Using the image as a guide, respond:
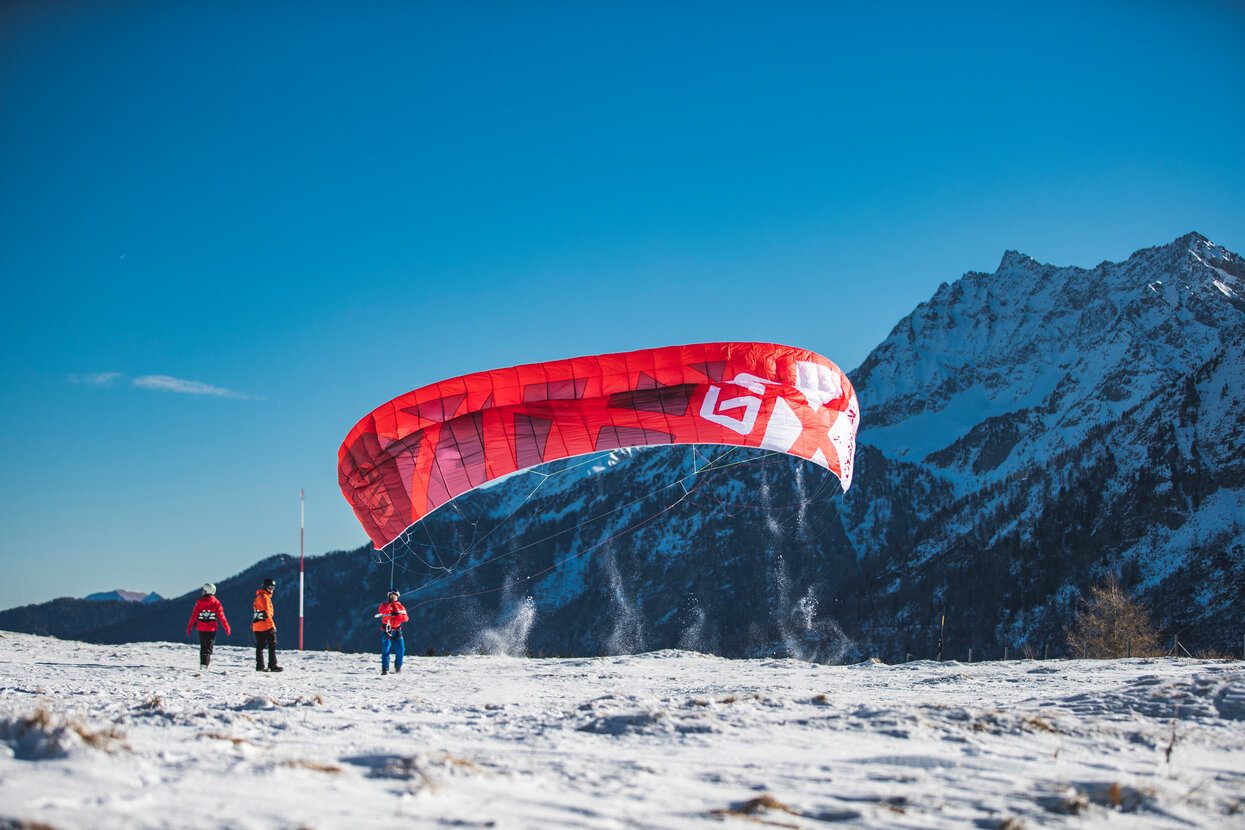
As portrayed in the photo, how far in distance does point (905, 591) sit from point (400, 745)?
128 metres

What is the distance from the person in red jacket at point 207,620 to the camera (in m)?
13.2

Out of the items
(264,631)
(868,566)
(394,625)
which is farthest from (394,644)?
(868,566)

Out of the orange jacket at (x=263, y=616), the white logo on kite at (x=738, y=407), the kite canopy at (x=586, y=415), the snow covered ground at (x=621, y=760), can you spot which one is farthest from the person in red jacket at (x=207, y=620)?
the white logo on kite at (x=738, y=407)

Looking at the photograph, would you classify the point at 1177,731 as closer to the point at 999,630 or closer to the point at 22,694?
the point at 22,694

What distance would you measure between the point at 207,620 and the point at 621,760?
36.5 feet

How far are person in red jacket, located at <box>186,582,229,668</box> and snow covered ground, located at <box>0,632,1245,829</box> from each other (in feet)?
12.8

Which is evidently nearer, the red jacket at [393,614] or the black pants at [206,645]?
Answer: the black pants at [206,645]

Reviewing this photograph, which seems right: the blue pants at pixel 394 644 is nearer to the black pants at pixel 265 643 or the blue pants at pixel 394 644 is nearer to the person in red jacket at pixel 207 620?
the black pants at pixel 265 643

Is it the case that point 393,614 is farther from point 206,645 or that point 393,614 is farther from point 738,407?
point 738,407

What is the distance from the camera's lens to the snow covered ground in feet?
12.0

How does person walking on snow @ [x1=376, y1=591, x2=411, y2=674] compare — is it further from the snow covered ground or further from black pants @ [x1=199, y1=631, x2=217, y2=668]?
the snow covered ground

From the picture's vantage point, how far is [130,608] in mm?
195125

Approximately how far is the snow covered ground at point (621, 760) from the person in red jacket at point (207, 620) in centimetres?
390

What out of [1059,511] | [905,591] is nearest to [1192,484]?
[1059,511]
